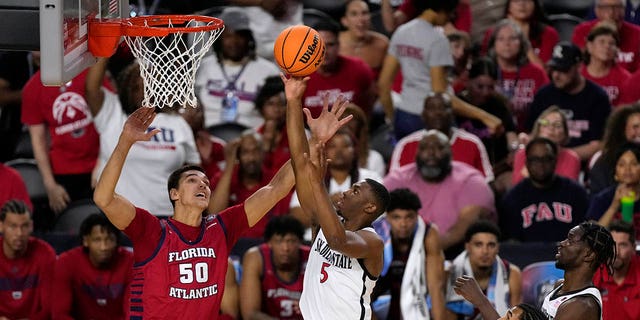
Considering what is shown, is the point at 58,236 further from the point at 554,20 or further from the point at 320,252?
the point at 554,20

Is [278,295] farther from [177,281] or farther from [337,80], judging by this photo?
[337,80]

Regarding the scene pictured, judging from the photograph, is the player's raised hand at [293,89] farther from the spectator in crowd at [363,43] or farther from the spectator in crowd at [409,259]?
the spectator in crowd at [363,43]

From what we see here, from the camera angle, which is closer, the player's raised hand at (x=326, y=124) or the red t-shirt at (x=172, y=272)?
the player's raised hand at (x=326, y=124)

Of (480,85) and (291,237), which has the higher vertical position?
(480,85)

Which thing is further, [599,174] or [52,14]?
[599,174]

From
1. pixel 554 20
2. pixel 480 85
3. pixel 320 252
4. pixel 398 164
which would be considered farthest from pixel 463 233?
pixel 554 20

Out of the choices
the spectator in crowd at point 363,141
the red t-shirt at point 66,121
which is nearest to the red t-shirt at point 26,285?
the red t-shirt at point 66,121

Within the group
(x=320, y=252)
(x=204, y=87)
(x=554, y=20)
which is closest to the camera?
(x=320, y=252)

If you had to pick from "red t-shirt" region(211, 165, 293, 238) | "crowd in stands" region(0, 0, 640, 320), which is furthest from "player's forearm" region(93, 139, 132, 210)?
"red t-shirt" region(211, 165, 293, 238)

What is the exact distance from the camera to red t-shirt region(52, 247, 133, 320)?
965cm

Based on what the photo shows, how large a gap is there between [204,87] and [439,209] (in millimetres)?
2672

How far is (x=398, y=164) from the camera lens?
1081 cm

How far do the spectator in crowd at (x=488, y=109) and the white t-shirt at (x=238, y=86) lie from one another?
1.75 m

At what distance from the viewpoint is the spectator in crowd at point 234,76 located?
1152 cm
